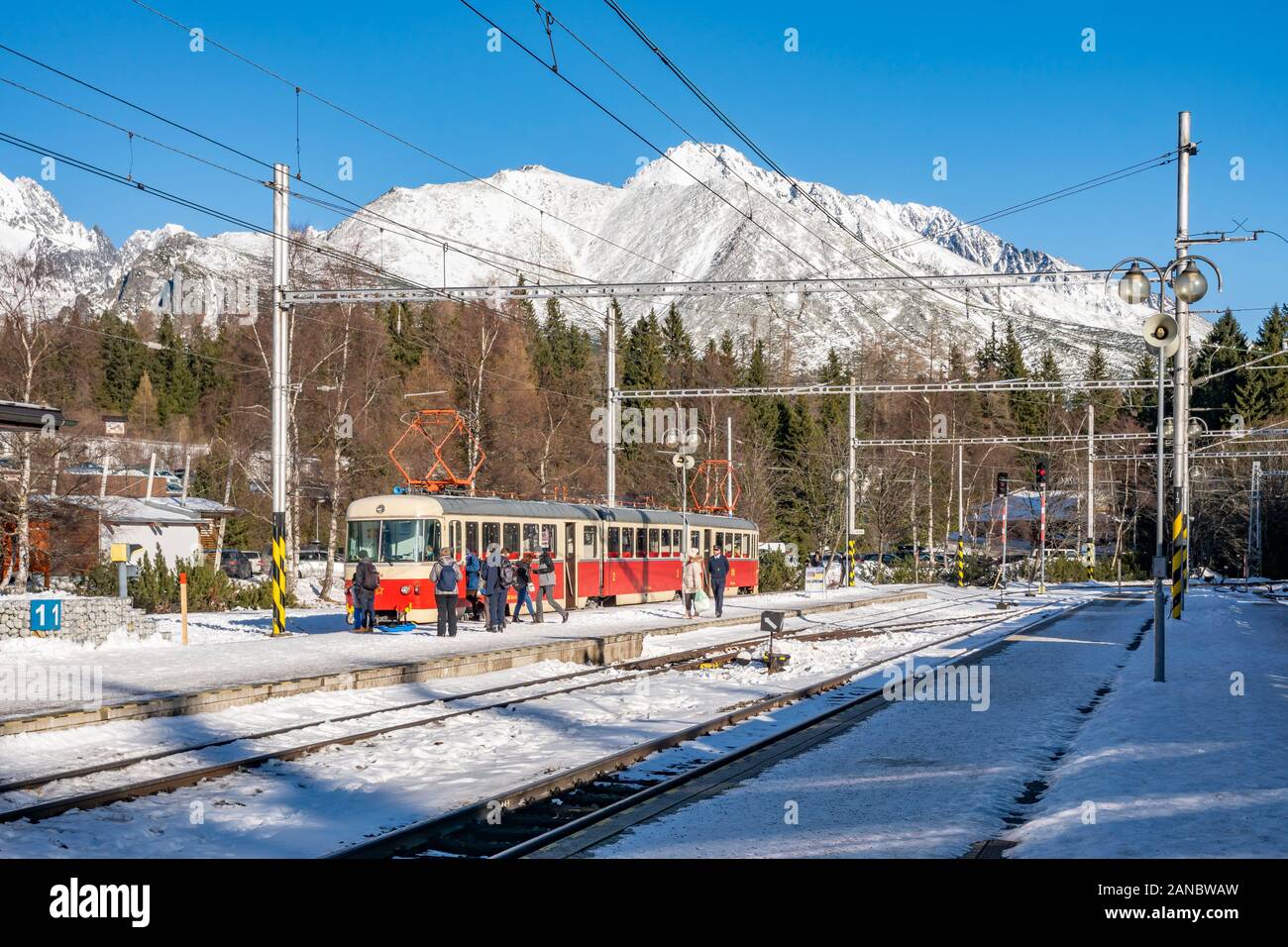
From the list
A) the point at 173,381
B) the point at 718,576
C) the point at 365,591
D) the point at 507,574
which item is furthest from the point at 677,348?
the point at 365,591

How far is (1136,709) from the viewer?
587 inches

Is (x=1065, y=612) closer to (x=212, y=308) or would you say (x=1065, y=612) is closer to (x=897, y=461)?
(x=897, y=461)

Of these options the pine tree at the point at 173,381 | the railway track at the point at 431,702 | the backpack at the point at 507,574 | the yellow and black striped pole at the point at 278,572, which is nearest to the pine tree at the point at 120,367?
the pine tree at the point at 173,381

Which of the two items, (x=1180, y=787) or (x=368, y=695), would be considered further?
(x=368, y=695)

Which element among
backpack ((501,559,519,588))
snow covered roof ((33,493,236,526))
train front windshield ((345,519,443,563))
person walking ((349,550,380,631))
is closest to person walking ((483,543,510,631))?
backpack ((501,559,519,588))

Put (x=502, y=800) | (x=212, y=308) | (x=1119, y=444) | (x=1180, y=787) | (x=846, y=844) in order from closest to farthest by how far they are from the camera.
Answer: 1. (x=846, y=844)
2. (x=1180, y=787)
3. (x=502, y=800)
4. (x=1119, y=444)
5. (x=212, y=308)

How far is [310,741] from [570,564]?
21.9 meters

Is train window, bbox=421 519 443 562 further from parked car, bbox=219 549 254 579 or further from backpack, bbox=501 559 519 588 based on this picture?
parked car, bbox=219 549 254 579

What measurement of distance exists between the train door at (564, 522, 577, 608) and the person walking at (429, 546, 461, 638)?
348 inches

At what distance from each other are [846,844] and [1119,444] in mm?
96568

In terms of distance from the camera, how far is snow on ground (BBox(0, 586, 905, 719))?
17.3 meters

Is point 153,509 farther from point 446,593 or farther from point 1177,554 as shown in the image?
point 1177,554

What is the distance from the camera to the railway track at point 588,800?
28.9ft

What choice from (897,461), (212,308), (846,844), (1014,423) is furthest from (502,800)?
(212,308)
